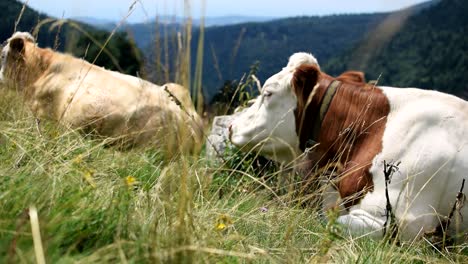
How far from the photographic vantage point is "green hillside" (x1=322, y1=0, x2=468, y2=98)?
208 feet

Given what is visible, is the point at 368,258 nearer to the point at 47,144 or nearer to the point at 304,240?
the point at 304,240

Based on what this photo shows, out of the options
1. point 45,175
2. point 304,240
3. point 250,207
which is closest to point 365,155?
point 250,207

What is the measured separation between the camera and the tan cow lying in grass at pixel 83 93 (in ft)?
22.4

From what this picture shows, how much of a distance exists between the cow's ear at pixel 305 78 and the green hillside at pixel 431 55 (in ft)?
123

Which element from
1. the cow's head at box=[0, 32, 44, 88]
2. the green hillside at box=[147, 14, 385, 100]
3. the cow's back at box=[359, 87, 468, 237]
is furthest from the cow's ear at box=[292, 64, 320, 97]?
the green hillside at box=[147, 14, 385, 100]

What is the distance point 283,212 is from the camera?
4121mm

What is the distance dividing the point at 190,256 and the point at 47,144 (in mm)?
2046

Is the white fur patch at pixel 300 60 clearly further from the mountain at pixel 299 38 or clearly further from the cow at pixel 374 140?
the mountain at pixel 299 38

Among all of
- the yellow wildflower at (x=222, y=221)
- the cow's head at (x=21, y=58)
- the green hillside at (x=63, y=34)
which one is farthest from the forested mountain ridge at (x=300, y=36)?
the yellow wildflower at (x=222, y=221)

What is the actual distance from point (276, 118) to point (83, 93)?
2.52 m

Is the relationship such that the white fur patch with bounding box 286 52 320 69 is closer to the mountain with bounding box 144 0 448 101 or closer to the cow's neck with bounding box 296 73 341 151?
the cow's neck with bounding box 296 73 341 151

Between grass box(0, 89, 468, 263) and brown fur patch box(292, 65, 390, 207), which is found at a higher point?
grass box(0, 89, 468, 263)

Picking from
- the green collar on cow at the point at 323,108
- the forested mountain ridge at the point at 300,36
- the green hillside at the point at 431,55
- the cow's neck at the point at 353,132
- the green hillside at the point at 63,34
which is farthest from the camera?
the forested mountain ridge at the point at 300,36

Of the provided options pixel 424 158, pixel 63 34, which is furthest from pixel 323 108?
pixel 63 34
